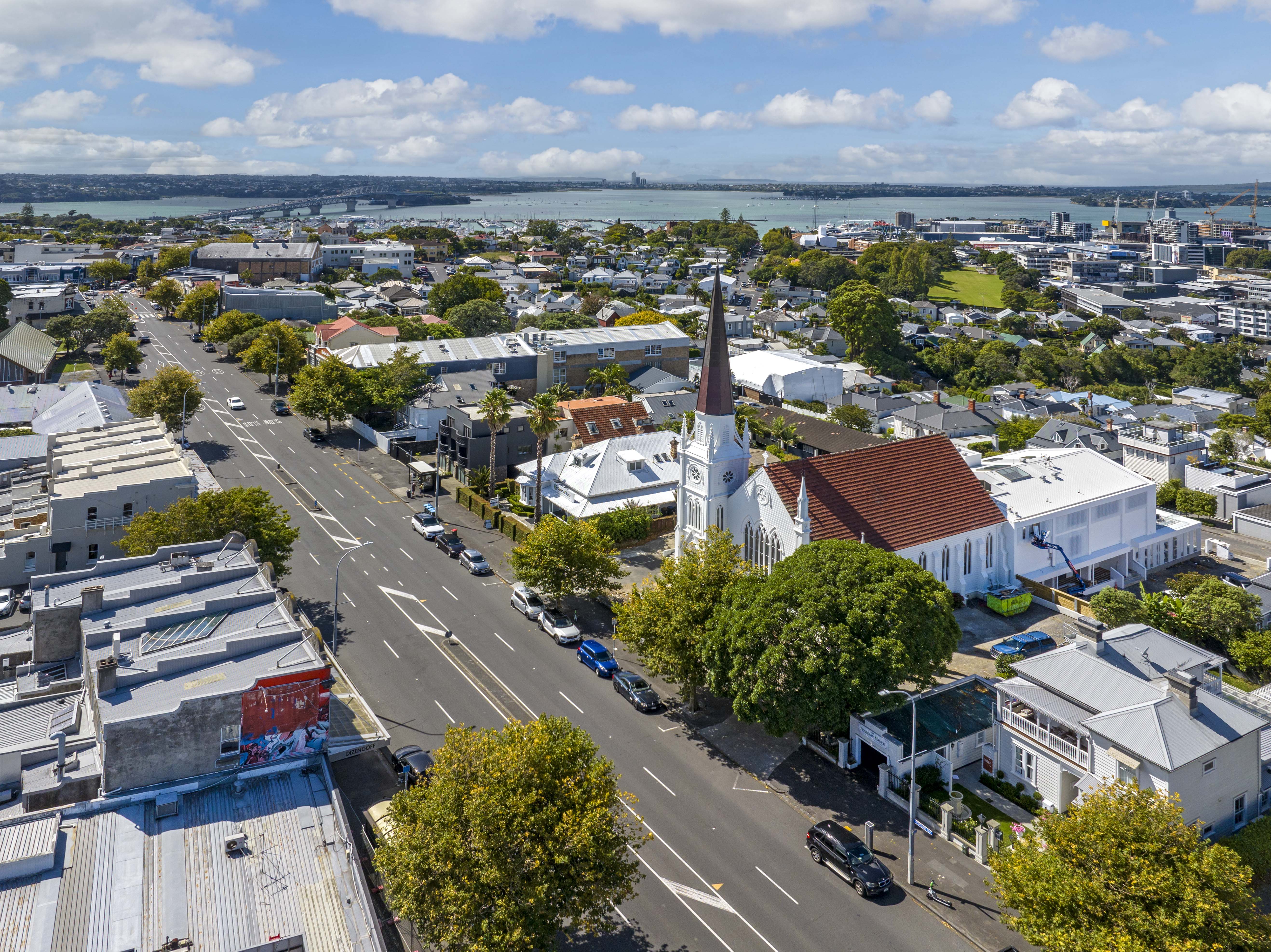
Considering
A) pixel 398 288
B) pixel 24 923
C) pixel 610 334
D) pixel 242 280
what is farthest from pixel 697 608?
pixel 242 280

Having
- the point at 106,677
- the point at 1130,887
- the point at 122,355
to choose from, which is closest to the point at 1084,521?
the point at 1130,887

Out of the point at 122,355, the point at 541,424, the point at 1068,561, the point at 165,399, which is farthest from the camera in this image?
the point at 122,355

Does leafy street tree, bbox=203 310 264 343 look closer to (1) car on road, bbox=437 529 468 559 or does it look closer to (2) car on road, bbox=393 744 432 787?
(1) car on road, bbox=437 529 468 559

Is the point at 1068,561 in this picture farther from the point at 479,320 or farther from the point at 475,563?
the point at 479,320

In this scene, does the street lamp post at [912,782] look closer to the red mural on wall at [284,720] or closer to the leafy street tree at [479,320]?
the red mural on wall at [284,720]

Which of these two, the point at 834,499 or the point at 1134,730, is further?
the point at 834,499

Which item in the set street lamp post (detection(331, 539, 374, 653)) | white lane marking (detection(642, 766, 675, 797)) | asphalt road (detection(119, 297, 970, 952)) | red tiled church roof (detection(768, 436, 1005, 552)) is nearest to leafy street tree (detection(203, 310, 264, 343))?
asphalt road (detection(119, 297, 970, 952))

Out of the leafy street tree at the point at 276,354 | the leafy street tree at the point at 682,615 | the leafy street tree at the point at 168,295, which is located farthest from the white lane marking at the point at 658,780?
the leafy street tree at the point at 168,295
